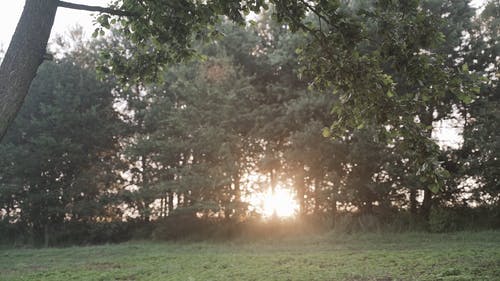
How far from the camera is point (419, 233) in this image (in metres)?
18.5

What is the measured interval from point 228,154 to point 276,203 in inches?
175

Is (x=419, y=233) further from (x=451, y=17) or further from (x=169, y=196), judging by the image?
(x=169, y=196)

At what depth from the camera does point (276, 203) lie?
25453 mm

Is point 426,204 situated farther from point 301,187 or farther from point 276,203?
point 276,203

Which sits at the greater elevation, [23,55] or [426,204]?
[23,55]

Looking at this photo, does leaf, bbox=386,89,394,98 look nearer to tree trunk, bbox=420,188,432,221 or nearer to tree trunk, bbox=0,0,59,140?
tree trunk, bbox=0,0,59,140

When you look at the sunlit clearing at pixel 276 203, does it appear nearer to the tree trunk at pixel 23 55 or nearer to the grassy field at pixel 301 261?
the grassy field at pixel 301 261

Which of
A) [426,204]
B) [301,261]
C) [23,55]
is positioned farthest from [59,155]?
[23,55]

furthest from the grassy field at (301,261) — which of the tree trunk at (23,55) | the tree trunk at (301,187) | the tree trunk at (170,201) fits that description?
the tree trunk at (23,55)

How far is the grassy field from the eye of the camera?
10.0 m

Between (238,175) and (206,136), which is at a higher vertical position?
(206,136)

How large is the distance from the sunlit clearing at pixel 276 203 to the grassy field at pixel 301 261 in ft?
A: 12.9

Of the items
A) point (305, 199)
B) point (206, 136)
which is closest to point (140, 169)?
point (206, 136)

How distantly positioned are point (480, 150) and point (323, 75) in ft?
48.0
